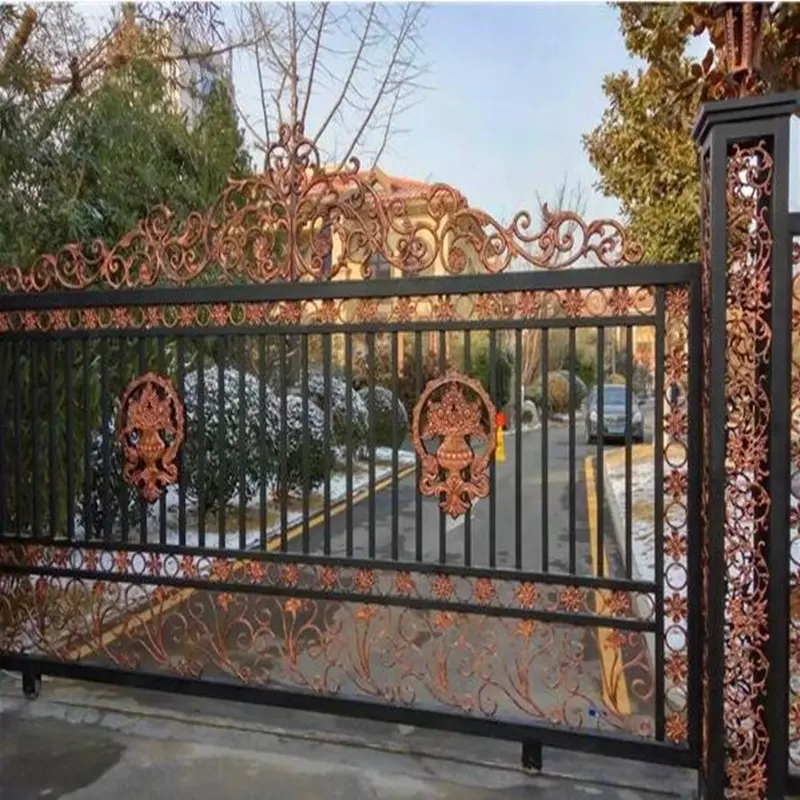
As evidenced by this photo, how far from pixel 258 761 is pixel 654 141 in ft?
19.0

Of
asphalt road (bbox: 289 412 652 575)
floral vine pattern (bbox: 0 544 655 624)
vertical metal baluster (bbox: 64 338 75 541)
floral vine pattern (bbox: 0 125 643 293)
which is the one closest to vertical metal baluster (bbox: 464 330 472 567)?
floral vine pattern (bbox: 0 544 655 624)

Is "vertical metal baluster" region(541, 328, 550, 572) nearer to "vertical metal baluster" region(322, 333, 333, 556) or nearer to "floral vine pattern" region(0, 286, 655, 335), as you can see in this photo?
"floral vine pattern" region(0, 286, 655, 335)

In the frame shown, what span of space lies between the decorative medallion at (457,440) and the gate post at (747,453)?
786mm

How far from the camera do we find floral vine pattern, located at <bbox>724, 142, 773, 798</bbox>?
8.07ft

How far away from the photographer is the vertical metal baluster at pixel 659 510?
8.73ft

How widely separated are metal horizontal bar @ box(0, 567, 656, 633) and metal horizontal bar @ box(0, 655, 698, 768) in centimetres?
39

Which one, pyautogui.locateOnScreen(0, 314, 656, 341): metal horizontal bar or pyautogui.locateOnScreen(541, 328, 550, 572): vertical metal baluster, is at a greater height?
pyautogui.locateOnScreen(0, 314, 656, 341): metal horizontal bar

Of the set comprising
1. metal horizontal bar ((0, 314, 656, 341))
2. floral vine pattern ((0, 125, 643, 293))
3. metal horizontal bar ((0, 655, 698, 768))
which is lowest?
metal horizontal bar ((0, 655, 698, 768))

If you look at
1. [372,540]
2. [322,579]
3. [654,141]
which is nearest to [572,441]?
[372,540]

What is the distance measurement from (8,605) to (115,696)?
27.2 inches

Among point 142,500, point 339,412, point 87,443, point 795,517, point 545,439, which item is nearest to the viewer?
point 795,517

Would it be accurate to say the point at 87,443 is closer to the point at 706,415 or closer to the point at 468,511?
the point at 468,511

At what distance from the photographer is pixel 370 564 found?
3062 millimetres

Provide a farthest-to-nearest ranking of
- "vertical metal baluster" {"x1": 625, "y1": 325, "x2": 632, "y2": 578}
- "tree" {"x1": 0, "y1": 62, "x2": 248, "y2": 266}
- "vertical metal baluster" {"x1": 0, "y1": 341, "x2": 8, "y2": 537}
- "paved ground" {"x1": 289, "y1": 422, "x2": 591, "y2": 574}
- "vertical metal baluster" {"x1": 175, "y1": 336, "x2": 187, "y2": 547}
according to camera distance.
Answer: "paved ground" {"x1": 289, "y1": 422, "x2": 591, "y2": 574}, "tree" {"x1": 0, "y1": 62, "x2": 248, "y2": 266}, "vertical metal baluster" {"x1": 0, "y1": 341, "x2": 8, "y2": 537}, "vertical metal baluster" {"x1": 175, "y1": 336, "x2": 187, "y2": 547}, "vertical metal baluster" {"x1": 625, "y1": 325, "x2": 632, "y2": 578}
